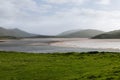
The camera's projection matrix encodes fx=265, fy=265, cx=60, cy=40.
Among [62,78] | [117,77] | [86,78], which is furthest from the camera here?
[62,78]

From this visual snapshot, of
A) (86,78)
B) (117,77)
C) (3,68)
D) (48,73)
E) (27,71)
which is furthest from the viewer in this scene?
(3,68)

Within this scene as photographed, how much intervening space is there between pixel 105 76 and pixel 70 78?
3425mm

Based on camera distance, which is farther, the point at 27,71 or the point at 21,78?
the point at 27,71

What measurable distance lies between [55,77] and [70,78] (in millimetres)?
2450

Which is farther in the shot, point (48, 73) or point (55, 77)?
point (48, 73)

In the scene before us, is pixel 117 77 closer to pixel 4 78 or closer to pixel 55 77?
pixel 55 77

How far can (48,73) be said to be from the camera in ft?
99.7

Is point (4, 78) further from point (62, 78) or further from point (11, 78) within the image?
point (62, 78)

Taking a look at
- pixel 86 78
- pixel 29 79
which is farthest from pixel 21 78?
pixel 86 78

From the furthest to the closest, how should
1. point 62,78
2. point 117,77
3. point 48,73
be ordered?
point 48,73 → point 62,78 → point 117,77

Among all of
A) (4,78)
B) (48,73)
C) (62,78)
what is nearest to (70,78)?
(62,78)

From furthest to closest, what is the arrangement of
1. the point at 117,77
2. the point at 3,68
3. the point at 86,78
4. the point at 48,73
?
the point at 3,68, the point at 48,73, the point at 86,78, the point at 117,77

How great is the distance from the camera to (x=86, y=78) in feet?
81.1

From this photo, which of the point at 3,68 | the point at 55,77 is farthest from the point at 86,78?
the point at 3,68
